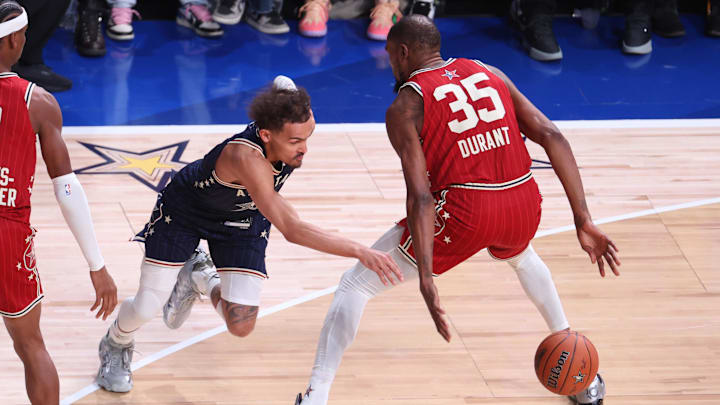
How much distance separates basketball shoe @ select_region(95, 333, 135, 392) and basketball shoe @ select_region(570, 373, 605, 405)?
199 cm

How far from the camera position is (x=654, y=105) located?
25.8ft

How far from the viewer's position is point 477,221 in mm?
3920

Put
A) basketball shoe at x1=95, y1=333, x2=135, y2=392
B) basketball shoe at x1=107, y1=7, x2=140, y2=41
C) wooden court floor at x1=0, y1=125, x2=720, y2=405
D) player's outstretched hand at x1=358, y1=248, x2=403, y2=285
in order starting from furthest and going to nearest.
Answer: basketball shoe at x1=107, y1=7, x2=140, y2=41 < wooden court floor at x1=0, y1=125, x2=720, y2=405 < basketball shoe at x1=95, y1=333, x2=135, y2=392 < player's outstretched hand at x1=358, y1=248, x2=403, y2=285

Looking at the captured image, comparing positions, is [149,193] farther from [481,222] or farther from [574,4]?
[574,4]

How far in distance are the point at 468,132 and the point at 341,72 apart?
4.55 m

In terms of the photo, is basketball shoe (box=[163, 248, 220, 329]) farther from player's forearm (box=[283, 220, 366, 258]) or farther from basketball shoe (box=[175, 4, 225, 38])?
basketball shoe (box=[175, 4, 225, 38])

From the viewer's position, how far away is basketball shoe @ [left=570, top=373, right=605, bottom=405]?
4.22 meters

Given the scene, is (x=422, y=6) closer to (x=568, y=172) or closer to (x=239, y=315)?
(x=568, y=172)

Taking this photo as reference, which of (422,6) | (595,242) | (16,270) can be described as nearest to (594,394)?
(595,242)

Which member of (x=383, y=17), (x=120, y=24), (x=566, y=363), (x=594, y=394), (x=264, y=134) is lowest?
(x=120, y=24)

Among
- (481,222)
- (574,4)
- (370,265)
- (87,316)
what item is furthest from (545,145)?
(574,4)

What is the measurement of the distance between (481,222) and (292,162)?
794mm

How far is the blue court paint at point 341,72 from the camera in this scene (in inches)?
299

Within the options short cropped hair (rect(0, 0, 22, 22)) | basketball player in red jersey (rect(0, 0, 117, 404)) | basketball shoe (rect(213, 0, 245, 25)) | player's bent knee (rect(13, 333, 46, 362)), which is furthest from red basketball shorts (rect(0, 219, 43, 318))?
basketball shoe (rect(213, 0, 245, 25))
